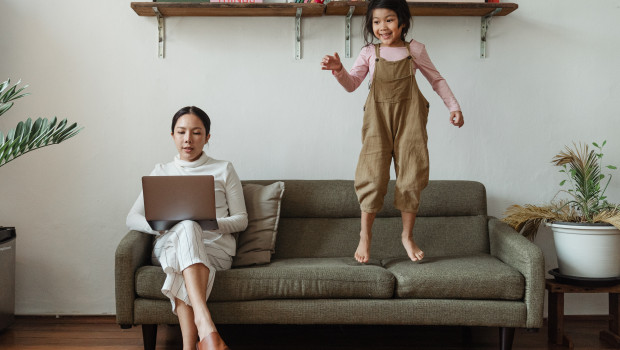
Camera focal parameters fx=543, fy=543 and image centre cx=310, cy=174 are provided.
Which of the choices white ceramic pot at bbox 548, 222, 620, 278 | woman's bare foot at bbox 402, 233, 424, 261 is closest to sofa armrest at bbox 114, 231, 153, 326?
woman's bare foot at bbox 402, 233, 424, 261

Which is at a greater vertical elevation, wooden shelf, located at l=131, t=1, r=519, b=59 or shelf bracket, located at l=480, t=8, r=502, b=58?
wooden shelf, located at l=131, t=1, r=519, b=59

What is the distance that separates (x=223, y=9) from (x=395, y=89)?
1.02 m

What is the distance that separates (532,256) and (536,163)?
100 cm

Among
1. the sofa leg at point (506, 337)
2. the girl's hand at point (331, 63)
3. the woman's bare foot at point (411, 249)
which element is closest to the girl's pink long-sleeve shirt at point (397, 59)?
the girl's hand at point (331, 63)

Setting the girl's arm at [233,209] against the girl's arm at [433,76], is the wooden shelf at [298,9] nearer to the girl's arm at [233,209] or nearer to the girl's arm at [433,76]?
the girl's arm at [433,76]

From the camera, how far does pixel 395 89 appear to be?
246 cm

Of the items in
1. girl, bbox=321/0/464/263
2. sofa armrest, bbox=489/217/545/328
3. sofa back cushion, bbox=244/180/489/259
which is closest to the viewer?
sofa armrest, bbox=489/217/545/328

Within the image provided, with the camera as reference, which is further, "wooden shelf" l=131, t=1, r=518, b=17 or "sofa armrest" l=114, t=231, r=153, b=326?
"wooden shelf" l=131, t=1, r=518, b=17

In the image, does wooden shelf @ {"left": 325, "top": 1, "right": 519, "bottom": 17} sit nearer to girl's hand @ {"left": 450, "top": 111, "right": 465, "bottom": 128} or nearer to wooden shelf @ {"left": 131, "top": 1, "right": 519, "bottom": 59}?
wooden shelf @ {"left": 131, "top": 1, "right": 519, "bottom": 59}

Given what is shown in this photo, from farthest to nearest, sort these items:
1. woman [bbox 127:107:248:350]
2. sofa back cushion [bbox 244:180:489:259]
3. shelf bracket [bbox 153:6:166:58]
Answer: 1. shelf bracket [bbox 153:6:166:58]
2. sofa back cushion [bbox 244:180:489:259]
3. woman [bbox 127:107:248:350]

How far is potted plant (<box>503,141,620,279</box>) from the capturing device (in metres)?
2.51

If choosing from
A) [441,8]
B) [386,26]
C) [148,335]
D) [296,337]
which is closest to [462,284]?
[296,337]

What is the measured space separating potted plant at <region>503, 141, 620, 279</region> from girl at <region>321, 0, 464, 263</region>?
70cm

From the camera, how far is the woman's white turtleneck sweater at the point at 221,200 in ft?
7.80
